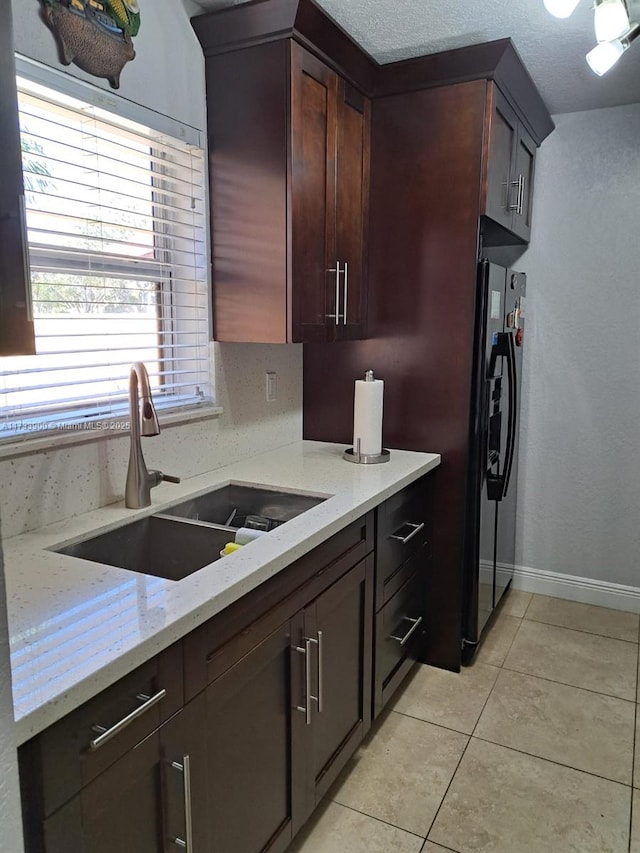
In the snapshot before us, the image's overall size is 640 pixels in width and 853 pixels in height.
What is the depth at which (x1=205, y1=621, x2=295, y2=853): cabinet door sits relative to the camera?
1308mm

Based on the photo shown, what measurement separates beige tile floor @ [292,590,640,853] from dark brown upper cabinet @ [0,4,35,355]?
1666 millimetres

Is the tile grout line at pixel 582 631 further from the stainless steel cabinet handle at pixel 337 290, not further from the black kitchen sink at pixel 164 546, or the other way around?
the black kitchen sink at pixel 164 546

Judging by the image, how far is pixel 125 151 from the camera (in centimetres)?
184

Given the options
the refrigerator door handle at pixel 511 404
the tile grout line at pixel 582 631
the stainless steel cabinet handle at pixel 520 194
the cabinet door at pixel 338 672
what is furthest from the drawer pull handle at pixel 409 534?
the stainless steel cabinet handle at pixel 520 194

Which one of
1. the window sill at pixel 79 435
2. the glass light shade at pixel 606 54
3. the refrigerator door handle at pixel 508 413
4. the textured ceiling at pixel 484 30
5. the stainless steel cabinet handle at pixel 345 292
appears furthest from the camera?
the refrigerator door handle at pixel 508 413

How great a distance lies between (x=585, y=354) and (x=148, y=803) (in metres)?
2.76

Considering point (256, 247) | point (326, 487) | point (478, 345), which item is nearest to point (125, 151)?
point (256, 247)

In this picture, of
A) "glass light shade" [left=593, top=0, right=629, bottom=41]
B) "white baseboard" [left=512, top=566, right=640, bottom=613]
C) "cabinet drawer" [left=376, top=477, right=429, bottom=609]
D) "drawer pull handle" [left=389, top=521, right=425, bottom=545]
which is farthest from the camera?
"white baseboard" [left=512, top=566, right=640, bottom=613]

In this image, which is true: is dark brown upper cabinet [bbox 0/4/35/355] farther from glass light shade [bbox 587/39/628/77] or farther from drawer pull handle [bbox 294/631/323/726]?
glass light shade [bbox 587/39/628/77]

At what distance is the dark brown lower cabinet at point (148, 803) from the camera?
3.19 feet

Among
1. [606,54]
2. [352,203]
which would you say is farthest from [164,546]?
[606,54]

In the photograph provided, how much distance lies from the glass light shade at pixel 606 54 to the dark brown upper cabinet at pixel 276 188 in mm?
834

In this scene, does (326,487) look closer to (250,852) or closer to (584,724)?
(250,852)

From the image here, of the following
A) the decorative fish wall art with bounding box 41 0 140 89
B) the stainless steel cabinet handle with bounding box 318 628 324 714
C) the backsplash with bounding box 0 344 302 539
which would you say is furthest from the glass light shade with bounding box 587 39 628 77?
the stainless steel cabinet handle with bounding box 318 628 324 714
